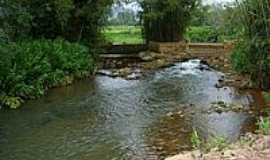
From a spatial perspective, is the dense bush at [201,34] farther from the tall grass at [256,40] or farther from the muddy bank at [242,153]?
the muddy bank at [242,153]

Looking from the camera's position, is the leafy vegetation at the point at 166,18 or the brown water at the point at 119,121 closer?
the brown water at the point at 119,121

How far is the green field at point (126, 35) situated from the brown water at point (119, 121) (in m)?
8.45

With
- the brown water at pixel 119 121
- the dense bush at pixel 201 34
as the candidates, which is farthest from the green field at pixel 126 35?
the brown water at pixel 119 121

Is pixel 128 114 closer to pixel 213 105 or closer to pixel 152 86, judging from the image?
pixel 213 105

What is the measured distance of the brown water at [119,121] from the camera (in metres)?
6.56

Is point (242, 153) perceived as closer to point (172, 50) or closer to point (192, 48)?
point (172, 50)

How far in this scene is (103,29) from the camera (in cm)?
1620

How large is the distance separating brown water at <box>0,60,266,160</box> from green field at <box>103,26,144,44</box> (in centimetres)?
845

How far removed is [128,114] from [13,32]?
5285mm

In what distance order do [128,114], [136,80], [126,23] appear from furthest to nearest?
1. [126,23]
2. [136,80]
3. [128,114]

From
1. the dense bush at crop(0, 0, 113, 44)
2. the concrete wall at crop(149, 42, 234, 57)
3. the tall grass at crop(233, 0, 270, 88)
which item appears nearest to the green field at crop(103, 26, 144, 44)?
the concrete wall at crop(149, 42, 234, 57)

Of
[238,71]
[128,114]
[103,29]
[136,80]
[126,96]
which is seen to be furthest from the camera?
[103,29]

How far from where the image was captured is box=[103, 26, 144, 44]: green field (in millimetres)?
20516

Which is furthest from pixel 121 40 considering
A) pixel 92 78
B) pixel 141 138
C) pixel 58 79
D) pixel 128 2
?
pixel 141 138
